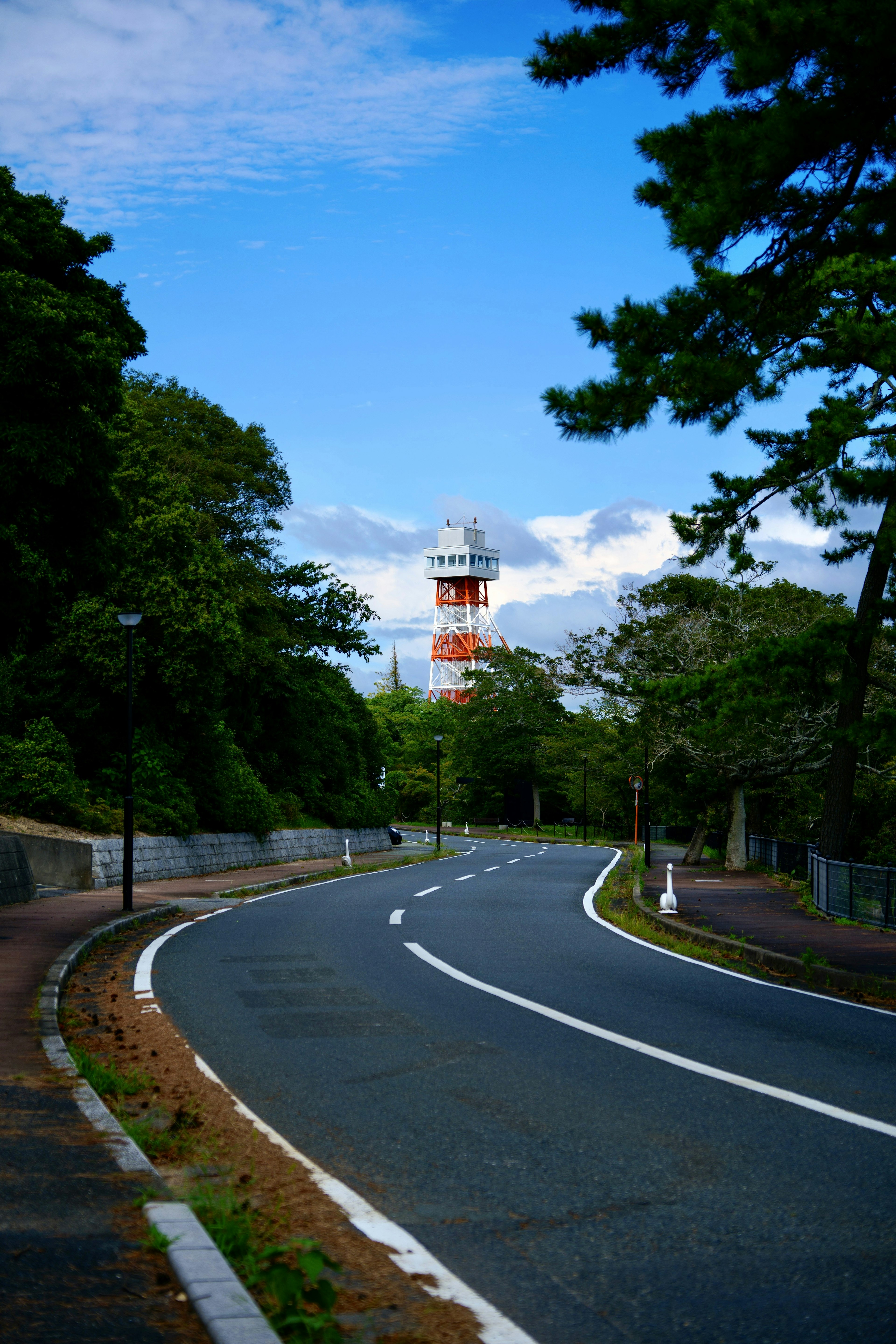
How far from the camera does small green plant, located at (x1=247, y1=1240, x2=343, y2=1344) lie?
3486mm

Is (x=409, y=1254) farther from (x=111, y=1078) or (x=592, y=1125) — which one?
(x=111, y=1078)

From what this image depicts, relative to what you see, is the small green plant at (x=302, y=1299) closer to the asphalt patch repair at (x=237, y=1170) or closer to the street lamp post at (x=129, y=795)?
the asphalt patch repair at (x=237, y=1170)

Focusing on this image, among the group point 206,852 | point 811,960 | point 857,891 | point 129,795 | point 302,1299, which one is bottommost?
point 206,852

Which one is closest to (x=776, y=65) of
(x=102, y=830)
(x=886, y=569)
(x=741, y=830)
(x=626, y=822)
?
(x=886, y=569)

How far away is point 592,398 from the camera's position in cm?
1016

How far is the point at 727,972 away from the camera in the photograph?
12.8 metres

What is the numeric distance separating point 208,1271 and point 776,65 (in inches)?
317

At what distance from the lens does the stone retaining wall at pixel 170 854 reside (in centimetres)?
2400

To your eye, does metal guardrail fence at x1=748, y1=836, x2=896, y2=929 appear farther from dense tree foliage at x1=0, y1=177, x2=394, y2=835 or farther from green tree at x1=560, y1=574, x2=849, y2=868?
dense tree foliage at x1=0, y1=177, x2=394, y2=835

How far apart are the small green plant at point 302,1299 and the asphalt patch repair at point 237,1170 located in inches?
4.3

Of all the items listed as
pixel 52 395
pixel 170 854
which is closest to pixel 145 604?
pixel 170 854

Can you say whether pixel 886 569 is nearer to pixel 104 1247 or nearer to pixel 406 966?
pixel 406 966

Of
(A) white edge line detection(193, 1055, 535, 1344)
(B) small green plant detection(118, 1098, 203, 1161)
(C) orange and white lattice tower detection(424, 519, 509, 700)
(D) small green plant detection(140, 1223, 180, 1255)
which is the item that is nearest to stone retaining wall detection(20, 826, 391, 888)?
(B) small green plant detection(118, 1098, 203, 1161)

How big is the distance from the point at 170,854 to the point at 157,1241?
26.2m
